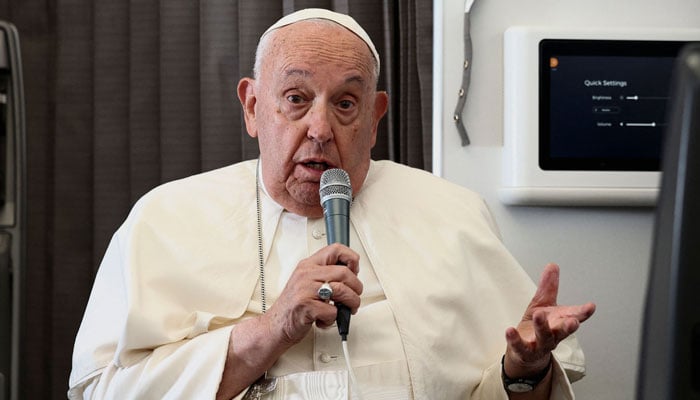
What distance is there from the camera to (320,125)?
2.13m

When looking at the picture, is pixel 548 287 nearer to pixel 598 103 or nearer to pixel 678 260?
pixel 598 103

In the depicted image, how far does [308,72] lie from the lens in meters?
2.18

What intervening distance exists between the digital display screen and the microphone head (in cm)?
69

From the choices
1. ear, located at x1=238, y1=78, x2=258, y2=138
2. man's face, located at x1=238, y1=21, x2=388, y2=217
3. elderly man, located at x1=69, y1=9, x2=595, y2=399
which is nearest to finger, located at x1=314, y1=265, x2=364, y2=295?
elderly man, located at x1=69, y1=9, x2=595, y2=399

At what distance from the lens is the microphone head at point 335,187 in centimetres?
188

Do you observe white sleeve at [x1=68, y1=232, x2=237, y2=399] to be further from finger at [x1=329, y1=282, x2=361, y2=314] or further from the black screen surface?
the black screen surface

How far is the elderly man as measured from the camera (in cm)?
195

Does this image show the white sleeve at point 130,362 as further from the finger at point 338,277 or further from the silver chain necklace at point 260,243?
the finger at point 338,277

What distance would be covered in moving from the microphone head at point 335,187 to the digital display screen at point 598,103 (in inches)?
27.0

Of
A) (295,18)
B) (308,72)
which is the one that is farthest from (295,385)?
(295,18)

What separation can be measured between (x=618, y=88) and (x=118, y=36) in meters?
1.60

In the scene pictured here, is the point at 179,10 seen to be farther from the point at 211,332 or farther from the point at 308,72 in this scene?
the point at 211,332

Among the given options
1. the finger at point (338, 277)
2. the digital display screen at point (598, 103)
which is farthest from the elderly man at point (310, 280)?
the digital display screen at point (598, 103)

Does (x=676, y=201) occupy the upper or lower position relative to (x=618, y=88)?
lower
